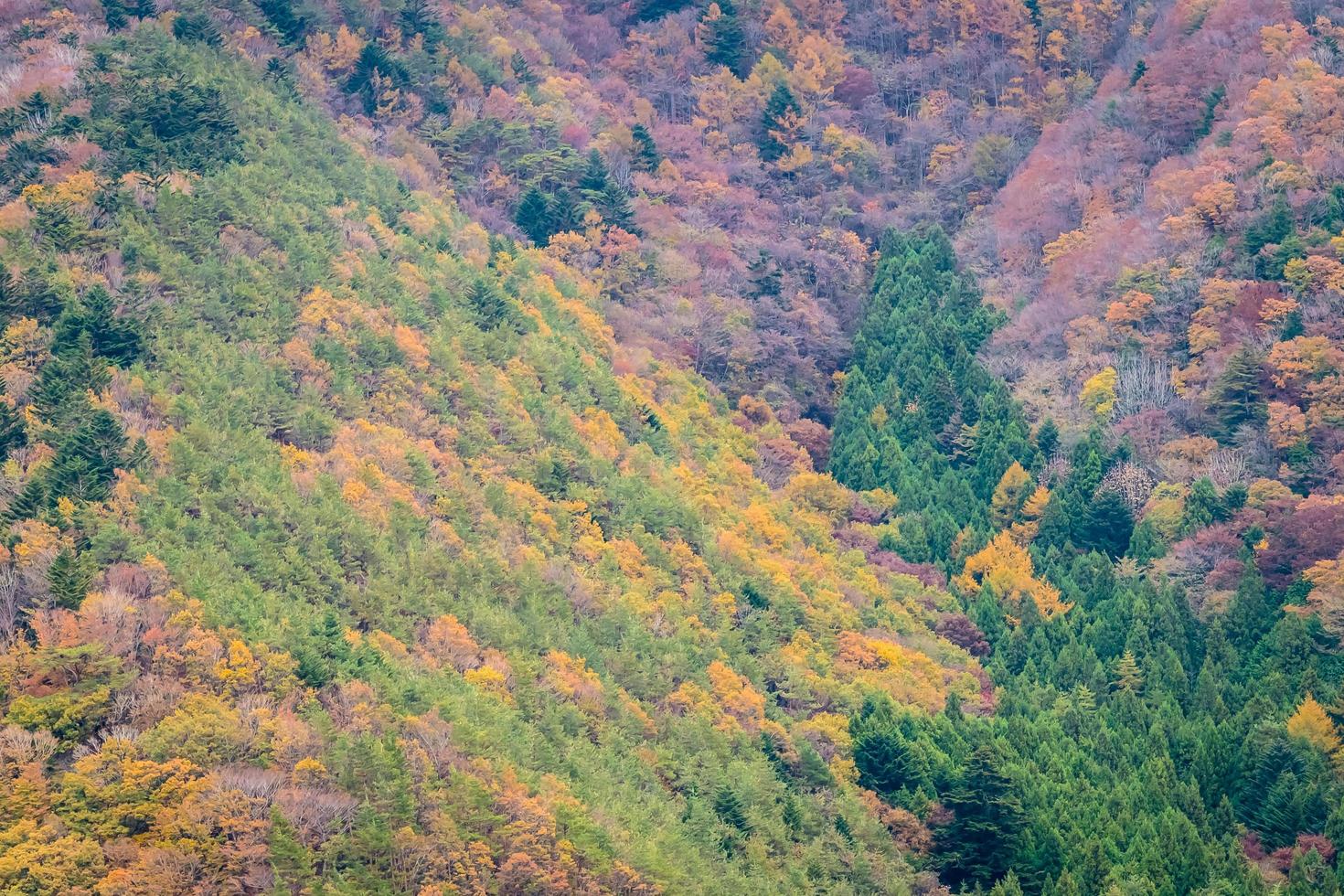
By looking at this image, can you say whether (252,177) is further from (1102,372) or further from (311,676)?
(1102,372)

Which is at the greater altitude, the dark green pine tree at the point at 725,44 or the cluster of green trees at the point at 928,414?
the dark green pine tree at the point at 725,44

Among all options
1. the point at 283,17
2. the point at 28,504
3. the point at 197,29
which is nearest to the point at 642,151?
the point at 283,17

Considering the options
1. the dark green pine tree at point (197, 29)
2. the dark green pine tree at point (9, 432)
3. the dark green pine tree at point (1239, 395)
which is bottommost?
the dark green pine tree at point (1239, 395)

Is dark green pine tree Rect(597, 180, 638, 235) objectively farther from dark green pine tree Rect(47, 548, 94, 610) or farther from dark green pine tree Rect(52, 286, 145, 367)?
dark green pine tree Rect(47, 548, 94, 610)

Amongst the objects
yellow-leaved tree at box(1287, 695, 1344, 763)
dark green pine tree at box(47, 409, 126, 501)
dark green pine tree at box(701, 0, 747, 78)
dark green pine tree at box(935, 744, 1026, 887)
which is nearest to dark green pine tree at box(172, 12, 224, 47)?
dark green pine tree at box(47, 409, 126, 501)

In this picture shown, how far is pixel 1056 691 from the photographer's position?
2638 inches

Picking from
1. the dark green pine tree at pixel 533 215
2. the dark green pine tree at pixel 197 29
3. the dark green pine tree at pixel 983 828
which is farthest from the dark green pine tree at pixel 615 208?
the dark green pine tree at pixel 983 828

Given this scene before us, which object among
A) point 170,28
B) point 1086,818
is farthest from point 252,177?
point 1086,818

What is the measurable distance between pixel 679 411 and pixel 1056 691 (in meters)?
21.5

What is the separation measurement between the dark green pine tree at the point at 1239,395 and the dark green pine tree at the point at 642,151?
34889 millimetres

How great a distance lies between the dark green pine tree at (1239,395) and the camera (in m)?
74.9

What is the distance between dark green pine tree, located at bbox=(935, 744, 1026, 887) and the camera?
5947 centimetres

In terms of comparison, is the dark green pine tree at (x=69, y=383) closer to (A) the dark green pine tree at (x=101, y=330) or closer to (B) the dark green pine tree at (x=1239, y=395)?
(A) the dark green pine tree at (x=101, y=330)

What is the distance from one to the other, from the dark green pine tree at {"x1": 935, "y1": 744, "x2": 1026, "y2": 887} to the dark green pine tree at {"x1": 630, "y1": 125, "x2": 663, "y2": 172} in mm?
46858
